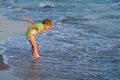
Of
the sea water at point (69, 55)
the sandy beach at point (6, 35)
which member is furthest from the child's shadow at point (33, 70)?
the sandy beach at point (6, 35)

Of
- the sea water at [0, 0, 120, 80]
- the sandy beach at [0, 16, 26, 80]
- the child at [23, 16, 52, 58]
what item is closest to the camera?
the sandy beach at [0, 16, 26, 80]

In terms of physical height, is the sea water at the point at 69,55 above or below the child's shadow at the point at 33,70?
below

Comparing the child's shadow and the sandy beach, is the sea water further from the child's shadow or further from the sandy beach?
the sandy beach

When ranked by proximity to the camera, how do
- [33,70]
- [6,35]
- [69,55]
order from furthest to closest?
[6,35]
[69,55]
[33,70]

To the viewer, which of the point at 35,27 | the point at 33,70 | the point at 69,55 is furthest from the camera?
the point at 69,55

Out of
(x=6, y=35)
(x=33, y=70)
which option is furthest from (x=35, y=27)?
(x=6, y=35)

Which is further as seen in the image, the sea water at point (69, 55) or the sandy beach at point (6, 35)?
the sea water at point (69, 55)

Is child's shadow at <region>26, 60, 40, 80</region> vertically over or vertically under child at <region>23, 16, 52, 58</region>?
under

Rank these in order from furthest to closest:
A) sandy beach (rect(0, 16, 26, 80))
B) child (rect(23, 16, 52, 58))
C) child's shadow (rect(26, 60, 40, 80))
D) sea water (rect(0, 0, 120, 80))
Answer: child (rect(23, 16, 52, 58)) → sea water (rect(0, 0, 120, 80)) → child's shadow (rect(26, 60, 40, 80)) → sandy beach (rect(0, 16, 26, 80))

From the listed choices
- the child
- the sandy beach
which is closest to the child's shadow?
the sandy beach

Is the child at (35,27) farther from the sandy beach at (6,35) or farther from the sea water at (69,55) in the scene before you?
the sandy beach at (6,35)

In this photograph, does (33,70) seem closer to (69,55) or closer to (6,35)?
→ (69,55)

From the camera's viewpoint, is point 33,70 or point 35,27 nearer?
point 33,70

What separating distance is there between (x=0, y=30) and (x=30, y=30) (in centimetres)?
393
